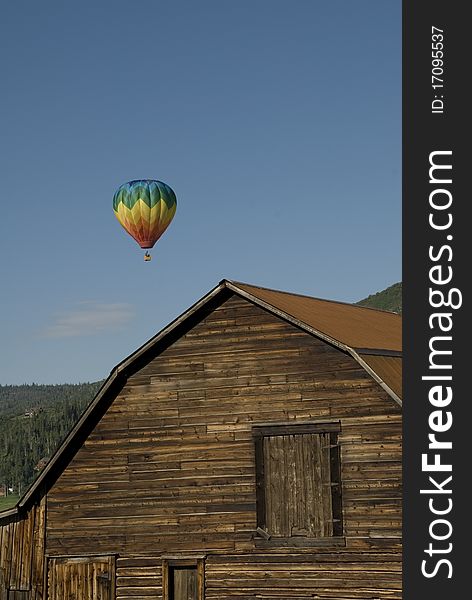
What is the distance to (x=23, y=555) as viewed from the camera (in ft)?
91.7

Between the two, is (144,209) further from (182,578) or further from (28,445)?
(28,445)

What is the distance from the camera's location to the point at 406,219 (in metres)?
17.4

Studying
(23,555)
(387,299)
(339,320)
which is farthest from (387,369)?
(387,299)

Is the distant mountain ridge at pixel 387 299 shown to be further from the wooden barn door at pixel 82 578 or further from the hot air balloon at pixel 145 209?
the wooden barn door at pixel 82 578

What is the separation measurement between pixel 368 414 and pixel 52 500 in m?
8.32

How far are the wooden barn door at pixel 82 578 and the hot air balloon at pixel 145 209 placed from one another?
698 inches

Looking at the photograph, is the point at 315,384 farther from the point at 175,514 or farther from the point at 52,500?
the point at 52,500

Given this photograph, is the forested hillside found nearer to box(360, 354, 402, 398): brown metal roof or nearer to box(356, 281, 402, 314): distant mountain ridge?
box(356, 281, 402, 314): distant mountain ridge

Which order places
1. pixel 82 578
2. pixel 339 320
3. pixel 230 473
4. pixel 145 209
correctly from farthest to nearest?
pixel 145 209 → pixel 339 320 → pixel 82 578 → pixel 230 473

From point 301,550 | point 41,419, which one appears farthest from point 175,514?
point 41,419

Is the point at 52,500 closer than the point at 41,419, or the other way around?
the point at 52,500

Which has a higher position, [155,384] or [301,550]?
[155,384]

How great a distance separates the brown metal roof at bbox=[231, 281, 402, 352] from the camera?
1015 inches

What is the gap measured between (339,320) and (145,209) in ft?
54.4
